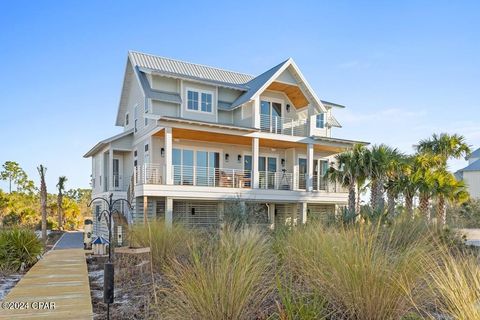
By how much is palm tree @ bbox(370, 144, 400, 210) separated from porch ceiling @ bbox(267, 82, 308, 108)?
18.9 feet

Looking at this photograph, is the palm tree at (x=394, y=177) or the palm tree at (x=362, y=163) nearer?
the palm tree at (x=362, y=163)

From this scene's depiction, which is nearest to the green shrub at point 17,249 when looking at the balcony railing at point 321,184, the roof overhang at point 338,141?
the balcony railing at point 321,184

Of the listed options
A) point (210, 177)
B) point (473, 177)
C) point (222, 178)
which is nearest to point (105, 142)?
point (210, 177)

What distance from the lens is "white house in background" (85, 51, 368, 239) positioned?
1828cm

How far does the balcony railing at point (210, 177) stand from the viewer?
1912 centimetres

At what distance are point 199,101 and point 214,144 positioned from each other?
2564 millimetres

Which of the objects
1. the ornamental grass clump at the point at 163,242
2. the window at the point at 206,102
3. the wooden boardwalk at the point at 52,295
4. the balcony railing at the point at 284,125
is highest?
the window at the point at 206,102

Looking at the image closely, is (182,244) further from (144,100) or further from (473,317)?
(144,100)

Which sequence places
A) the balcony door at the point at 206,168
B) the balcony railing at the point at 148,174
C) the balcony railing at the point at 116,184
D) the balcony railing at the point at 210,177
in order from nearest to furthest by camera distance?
1. the balcony railing at the point at 148,174
2. the balcony railing at the point at 210,177
3. the balcony door at the point at 206,168
4. the balcony railing at the point at 116,184

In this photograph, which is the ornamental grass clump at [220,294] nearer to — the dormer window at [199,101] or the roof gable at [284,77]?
the roof gable at [284,77]

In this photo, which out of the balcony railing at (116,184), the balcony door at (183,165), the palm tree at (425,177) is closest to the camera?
the palm tree at (425,177)

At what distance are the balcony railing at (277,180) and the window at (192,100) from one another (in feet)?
18.0

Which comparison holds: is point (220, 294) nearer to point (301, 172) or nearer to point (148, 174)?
point (148, 174)

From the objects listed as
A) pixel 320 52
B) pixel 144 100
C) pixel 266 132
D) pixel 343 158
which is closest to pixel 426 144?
pixel 343 158
